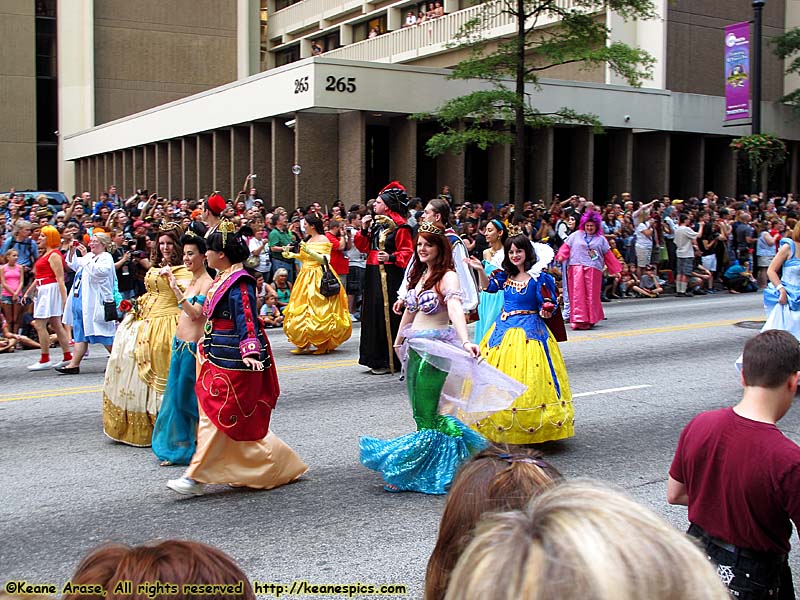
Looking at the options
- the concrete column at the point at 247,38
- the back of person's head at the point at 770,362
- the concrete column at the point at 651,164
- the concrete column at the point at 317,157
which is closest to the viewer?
the back of person's head at the point at 770,362

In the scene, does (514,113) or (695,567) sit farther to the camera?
(514,113)

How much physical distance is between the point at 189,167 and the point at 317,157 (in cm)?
968

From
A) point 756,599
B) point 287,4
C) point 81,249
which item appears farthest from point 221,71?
point 756,599

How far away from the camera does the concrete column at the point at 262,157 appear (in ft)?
94.5

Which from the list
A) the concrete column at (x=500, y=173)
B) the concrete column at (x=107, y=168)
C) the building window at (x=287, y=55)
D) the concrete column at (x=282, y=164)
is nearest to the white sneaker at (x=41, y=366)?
the concrete column at (x=282, y=164)

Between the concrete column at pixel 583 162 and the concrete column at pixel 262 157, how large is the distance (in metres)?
9.34

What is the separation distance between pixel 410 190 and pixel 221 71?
24708 millimetres

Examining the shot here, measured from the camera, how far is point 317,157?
26.2 metres

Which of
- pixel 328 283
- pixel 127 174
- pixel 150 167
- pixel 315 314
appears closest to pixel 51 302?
pixel 315 314

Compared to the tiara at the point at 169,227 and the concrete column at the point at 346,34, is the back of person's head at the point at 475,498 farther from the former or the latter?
the concrete column at the point at 346,34

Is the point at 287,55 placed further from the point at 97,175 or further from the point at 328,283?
the point at 328,283

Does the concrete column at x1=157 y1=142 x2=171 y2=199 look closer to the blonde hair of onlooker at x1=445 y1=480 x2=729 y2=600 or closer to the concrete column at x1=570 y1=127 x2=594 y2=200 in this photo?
the concrete column at x1=570 y1=127 x2=594 y2=200

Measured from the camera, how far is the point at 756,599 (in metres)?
3.50

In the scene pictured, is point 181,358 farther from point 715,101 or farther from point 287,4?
point 287,4
